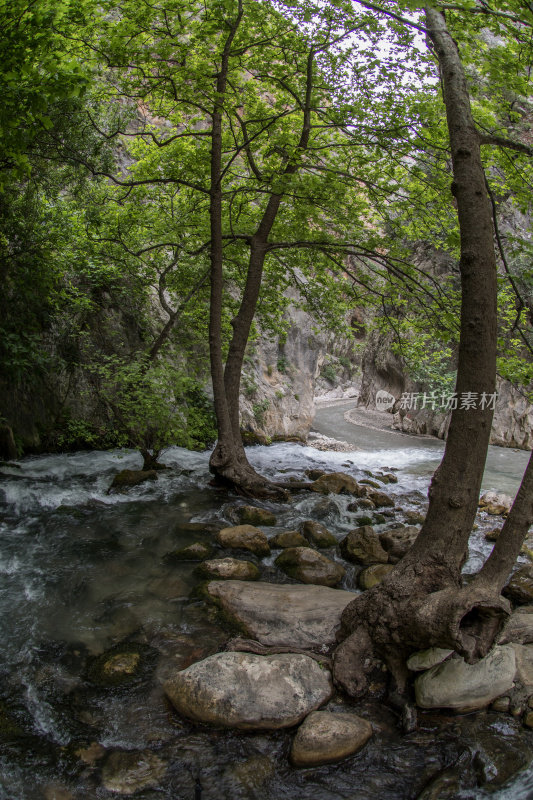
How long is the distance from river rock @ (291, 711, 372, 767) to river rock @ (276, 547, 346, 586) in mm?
2158

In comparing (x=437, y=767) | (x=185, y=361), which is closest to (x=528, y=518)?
(x=437, y=767)

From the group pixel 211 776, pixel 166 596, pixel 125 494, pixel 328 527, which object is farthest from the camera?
pixel 125 494

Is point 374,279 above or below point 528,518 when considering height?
above

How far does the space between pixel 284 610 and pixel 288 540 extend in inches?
74.7

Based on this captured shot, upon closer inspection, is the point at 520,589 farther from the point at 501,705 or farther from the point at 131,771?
the point at 131,771

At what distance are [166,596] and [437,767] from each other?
286 cm

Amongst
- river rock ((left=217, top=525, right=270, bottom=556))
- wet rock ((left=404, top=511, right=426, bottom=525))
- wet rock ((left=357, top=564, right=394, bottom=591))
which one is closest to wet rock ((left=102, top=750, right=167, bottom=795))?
wet rock ((left=357, top=564, right=394, bottom=591))

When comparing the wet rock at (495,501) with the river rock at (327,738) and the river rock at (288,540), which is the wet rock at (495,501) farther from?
the river rock at (327,738)

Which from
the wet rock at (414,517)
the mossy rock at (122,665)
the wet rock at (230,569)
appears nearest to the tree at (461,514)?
the mossy rock at (122,665)

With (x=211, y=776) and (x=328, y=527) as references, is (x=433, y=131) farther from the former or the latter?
(x=211, y=776)

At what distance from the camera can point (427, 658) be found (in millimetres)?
3357

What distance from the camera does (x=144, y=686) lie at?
3.44 m

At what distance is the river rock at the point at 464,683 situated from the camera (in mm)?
3248

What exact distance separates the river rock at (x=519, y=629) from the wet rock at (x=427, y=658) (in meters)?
0.77
